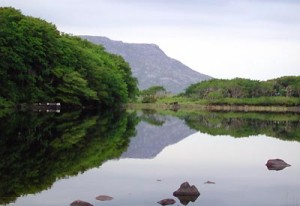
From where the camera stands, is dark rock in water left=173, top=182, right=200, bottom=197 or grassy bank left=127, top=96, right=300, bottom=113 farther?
grassy bank left=127, top=96, right=300, bottom=113

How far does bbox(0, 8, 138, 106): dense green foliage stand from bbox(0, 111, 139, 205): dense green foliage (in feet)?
103

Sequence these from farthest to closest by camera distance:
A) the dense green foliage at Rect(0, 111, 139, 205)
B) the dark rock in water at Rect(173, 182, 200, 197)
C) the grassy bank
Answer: the grassy bank → the dense green foliage at Rect(0, 111, 139, 205) → the dark rock in water at Rect(173, 182, 200, 197)

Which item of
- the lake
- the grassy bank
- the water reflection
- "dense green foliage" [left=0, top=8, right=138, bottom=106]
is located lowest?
the lake

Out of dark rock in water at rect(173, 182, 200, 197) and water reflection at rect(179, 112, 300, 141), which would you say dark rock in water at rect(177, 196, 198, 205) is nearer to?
dark rock in water at rect(173, 182, 200, 197)

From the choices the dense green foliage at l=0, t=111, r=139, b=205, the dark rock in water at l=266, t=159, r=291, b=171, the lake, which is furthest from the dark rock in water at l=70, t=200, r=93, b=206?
the dark rock in water at l=266, t=159, r=291, b=171

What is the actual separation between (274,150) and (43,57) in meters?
55.6

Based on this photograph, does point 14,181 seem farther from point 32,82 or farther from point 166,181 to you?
point 32,82

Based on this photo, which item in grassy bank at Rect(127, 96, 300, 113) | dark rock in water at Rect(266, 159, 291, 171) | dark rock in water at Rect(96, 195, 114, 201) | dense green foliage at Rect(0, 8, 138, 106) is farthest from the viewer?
grassy bank at Rect(127, 96, 300, 113)

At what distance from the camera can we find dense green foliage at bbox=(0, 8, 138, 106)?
3004 inches

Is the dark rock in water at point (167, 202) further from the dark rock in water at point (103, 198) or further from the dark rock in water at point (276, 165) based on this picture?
the dark rock in water at point (276, 165)

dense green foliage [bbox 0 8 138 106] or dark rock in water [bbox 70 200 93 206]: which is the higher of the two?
dense green foliage [bbox 0 8 138 106]

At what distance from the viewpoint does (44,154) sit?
29234 millimetres

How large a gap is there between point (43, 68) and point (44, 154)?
5795 cm

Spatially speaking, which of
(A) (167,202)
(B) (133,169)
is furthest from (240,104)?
(A) (167,202)
